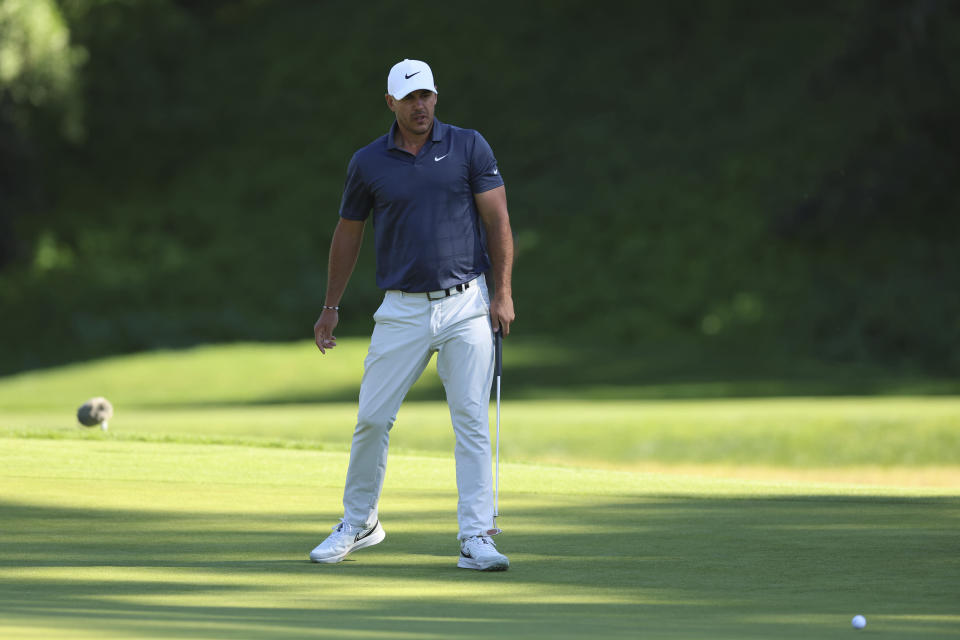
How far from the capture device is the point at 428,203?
565 cm

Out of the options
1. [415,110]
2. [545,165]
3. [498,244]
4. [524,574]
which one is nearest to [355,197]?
[415,110]

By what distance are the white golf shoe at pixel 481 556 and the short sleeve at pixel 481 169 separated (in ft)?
4.56

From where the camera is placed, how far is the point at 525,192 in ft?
104

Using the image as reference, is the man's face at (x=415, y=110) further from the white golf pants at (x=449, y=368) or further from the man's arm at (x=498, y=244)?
the white golf pants at (x=449, y=368)

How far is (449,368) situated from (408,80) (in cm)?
116

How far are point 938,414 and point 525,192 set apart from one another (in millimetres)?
18208

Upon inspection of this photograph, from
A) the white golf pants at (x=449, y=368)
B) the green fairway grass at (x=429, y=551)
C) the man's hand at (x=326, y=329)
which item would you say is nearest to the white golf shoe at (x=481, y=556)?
the green fairway grass at (x=429, y=551)

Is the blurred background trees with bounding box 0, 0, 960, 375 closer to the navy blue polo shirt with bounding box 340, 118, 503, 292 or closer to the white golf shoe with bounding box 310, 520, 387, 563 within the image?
the white golf shoe with bounding box 310, 520, 387, 563

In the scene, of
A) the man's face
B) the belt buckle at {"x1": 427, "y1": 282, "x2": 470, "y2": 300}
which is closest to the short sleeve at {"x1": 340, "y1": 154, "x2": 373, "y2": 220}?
the man's face

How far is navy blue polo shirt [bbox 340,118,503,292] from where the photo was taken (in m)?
5.65

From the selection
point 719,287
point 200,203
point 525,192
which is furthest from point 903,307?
point 200,203

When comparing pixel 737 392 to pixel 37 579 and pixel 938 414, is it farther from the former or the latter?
pixel 37 579

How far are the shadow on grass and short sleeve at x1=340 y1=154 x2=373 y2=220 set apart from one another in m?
1.40

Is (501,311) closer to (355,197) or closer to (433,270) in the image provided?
(433,270)
